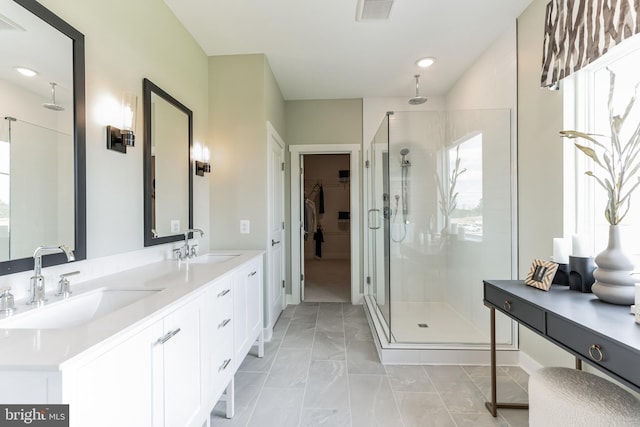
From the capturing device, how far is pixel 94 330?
814mm

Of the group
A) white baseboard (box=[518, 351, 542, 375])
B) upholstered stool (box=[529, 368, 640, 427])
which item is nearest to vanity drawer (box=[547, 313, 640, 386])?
upholstered stool (box=[529, 368, 640, 427])

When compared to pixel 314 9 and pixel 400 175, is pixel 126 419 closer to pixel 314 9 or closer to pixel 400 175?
pixel 314 9

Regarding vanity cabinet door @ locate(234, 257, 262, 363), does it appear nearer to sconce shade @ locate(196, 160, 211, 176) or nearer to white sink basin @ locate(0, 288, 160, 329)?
white sink basin @ locate(0, 288, 160, 329)

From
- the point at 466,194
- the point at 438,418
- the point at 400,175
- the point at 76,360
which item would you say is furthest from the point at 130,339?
the point at 466,194

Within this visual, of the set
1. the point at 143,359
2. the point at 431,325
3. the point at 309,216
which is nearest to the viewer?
the point at 143,359

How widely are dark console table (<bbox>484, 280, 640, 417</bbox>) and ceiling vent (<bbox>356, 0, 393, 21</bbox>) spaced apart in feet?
6.57

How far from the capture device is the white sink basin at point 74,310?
94 cm

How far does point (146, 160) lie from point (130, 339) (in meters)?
1.30

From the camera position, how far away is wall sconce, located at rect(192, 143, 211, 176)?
2.45 meters

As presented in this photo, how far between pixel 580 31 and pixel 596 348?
1708mm

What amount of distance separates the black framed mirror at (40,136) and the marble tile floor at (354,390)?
1348mm

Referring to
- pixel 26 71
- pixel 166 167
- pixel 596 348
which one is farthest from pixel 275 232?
pixel 596 348

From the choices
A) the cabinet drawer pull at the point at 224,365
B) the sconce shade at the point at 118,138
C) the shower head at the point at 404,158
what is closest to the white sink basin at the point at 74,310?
the cabinet drawer pull at the point at 224,365

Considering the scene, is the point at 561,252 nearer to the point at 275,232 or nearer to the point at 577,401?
the point at 577,401
